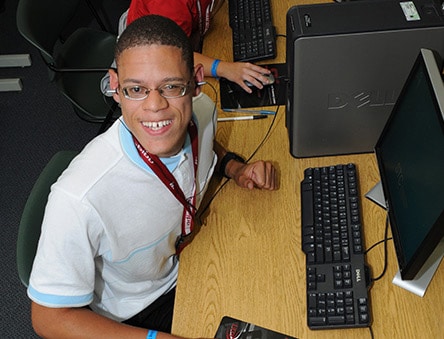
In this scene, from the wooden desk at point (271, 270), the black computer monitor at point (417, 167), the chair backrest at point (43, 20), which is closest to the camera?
the black computer monitor at point (417, 167)

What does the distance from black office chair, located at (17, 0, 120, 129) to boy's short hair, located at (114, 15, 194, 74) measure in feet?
2.62

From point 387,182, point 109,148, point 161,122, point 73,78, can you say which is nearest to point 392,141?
point 387,182

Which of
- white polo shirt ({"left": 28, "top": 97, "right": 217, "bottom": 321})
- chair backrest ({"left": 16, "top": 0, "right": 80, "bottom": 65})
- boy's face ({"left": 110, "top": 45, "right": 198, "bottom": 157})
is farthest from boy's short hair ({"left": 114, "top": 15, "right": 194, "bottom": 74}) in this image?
chair backrest ({"left": 16, "top": 0, "right": 80, "bottom": 65})

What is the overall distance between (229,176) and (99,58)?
100 cm

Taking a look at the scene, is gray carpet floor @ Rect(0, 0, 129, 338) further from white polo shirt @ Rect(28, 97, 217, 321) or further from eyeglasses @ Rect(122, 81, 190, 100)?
eyeglasses @ Rect(122, 81, 190, 100)

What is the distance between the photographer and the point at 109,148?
1.17 meters

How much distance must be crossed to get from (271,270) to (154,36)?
0.61m

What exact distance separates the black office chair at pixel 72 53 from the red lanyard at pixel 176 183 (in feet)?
2.38

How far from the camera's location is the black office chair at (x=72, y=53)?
1.89 meters

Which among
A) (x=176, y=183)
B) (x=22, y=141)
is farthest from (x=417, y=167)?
(x=22, y=141)

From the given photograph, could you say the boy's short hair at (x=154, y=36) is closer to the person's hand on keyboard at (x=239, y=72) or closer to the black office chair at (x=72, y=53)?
the person's hand on keyboard at (x=239, y=72)

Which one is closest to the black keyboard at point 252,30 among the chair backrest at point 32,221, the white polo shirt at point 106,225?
the white polo shirt at point 106,225

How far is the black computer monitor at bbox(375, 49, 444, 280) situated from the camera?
99 centimetres

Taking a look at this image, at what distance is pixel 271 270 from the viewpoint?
4.27 feet
